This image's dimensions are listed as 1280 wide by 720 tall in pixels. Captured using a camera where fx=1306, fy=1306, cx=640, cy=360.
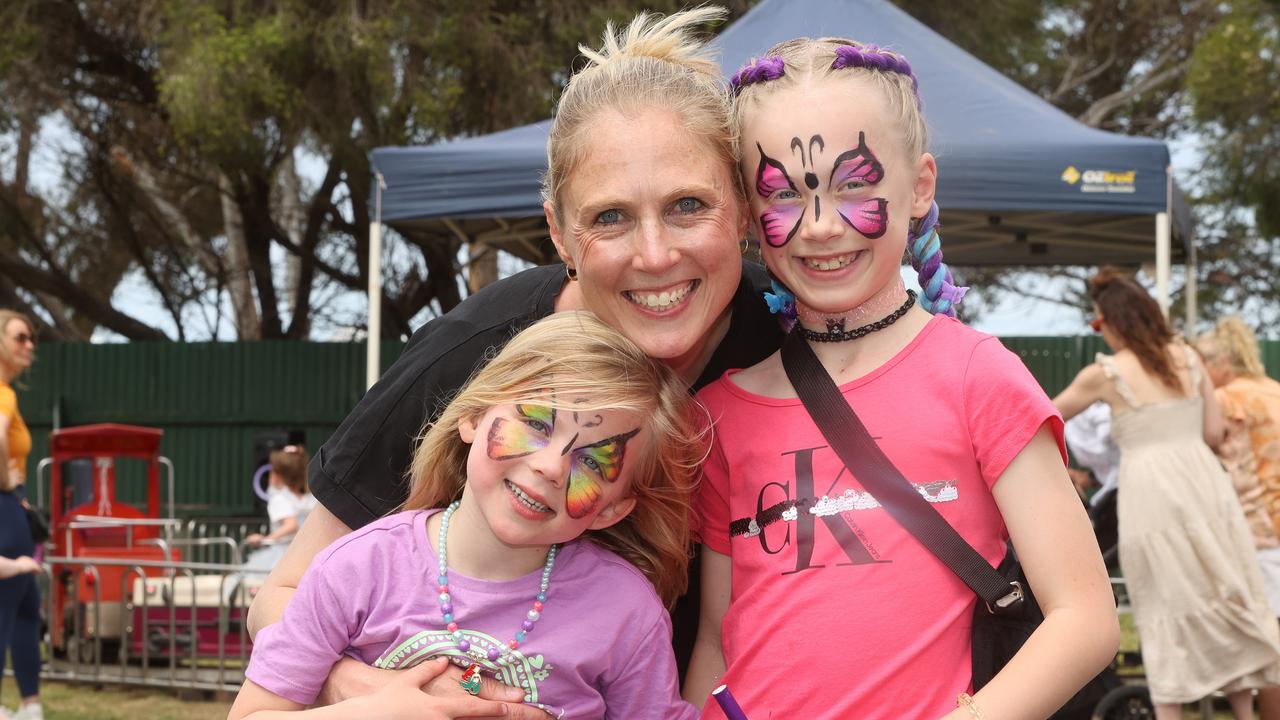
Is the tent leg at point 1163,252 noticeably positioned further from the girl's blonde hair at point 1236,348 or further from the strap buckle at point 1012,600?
the strap buckle at point 1012,600

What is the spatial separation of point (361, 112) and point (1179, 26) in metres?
13.0

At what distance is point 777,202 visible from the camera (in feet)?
6.61

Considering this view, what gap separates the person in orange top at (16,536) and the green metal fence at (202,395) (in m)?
7.36

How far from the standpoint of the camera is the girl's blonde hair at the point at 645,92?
6.69 ft

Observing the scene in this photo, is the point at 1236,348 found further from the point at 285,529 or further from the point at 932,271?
the point at 285,529

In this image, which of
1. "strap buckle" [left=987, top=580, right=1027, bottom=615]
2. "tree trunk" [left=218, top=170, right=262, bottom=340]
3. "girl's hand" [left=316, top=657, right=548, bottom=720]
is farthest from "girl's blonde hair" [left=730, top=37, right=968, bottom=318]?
"tree trunk" [left=218, top=170, right=262, bottom=340]

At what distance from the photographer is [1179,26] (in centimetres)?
1914

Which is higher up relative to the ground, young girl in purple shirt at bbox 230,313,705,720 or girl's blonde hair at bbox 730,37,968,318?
girl's blonde hair at bbox 730,37,968,318

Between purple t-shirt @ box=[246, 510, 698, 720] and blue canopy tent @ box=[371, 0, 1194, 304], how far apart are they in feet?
13.9

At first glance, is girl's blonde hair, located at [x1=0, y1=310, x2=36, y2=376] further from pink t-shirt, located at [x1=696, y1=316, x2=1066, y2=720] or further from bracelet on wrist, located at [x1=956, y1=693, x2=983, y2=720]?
bracelet on wrist, located at [x1=956, y1=693, x2=983, y2=720]

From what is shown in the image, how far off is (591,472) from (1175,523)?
4395 mm

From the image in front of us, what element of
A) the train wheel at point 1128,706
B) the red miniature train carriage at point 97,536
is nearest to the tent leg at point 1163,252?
the train wheel at point 1128,706

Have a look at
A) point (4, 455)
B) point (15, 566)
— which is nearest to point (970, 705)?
point (15, 566)

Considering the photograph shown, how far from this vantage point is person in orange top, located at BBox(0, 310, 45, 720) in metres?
6.32
